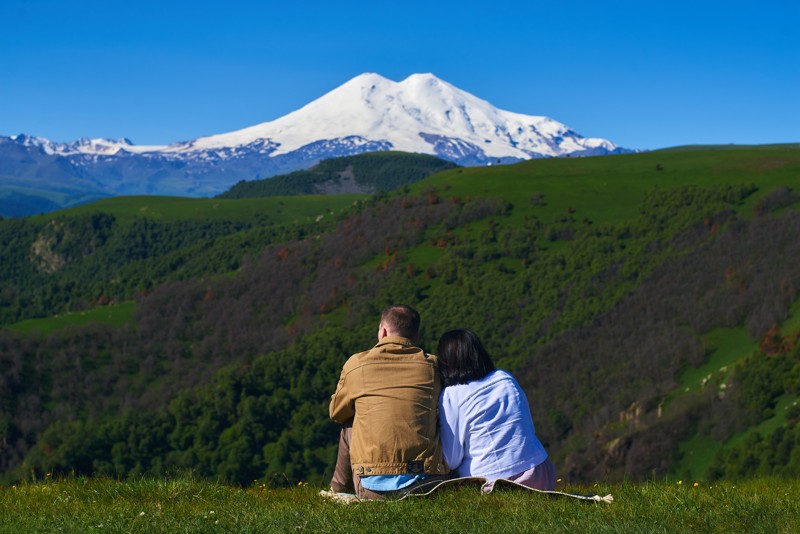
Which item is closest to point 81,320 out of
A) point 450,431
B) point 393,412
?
point 450,431

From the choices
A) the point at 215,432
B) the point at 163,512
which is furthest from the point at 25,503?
the point at 215,432

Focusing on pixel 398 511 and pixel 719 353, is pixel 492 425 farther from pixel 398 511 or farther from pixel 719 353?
pixel 719 353

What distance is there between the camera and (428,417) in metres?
10.3

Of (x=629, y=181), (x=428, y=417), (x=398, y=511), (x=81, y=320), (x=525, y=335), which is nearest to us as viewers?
(x=398, y=511)

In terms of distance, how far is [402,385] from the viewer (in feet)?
33.8

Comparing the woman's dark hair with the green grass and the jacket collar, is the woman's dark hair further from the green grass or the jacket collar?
the green grass

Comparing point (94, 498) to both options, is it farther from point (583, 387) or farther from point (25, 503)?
point (583, 387)

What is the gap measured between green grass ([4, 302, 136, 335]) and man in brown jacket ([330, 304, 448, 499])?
162 meters

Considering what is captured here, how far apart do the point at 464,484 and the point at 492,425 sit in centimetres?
85

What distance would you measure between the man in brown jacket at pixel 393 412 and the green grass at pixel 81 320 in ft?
530

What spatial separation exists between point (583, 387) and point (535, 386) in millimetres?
7954

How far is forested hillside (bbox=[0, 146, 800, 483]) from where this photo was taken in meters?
94.7

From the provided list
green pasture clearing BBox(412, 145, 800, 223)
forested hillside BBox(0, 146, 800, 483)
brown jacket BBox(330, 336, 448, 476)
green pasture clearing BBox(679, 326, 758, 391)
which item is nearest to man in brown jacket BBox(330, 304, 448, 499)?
brown jacket BBox(330, 336, 448, 476)

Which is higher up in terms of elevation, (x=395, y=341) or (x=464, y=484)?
(x=395, y=341)
